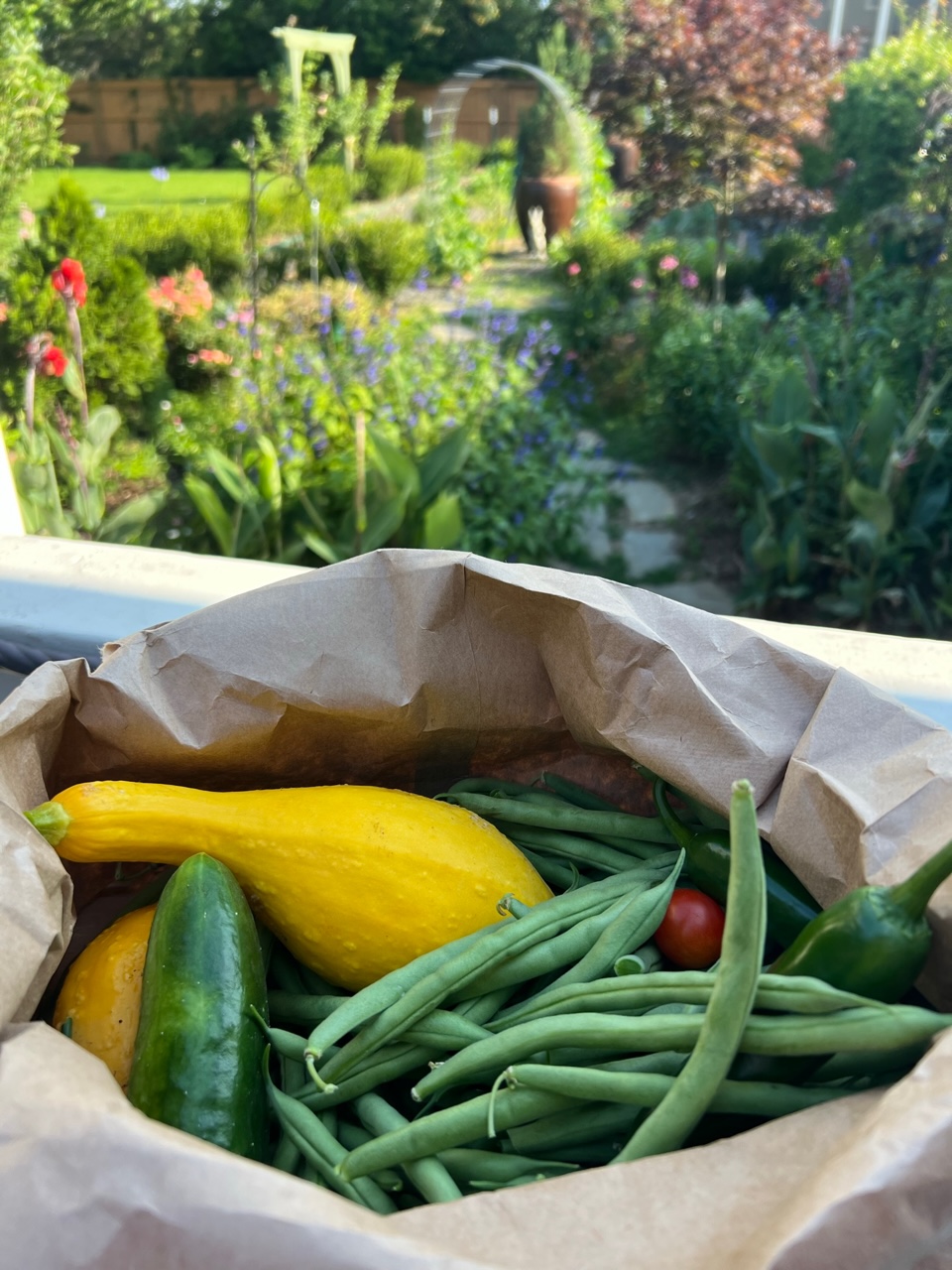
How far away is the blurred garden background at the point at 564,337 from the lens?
319 centimetres

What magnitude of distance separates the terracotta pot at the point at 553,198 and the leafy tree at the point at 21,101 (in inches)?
210

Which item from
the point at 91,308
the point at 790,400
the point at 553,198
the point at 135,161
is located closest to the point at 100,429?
the point at 91,308

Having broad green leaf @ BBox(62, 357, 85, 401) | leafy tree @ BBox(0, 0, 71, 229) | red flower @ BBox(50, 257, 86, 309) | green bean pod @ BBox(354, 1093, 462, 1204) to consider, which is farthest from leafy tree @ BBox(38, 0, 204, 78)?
green bean pod @ BBox(354, 1093, 462, 1204)

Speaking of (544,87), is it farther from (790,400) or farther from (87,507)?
(87,507)

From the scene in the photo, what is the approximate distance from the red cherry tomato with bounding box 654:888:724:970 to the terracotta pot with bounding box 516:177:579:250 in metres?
9.09

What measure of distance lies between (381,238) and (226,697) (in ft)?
25.1

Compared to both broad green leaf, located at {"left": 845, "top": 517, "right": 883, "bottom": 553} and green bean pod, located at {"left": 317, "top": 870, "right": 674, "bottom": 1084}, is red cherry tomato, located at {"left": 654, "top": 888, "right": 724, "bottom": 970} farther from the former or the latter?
broad green leaf, located at {"left": 845, "top": 517, "right": 883, "bottom": 553}

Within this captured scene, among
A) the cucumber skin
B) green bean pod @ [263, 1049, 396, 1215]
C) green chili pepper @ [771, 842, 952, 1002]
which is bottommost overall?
green bean pod @ [263, 1049, 396, 1215]

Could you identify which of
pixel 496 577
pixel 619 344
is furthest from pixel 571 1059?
pixel 619 344

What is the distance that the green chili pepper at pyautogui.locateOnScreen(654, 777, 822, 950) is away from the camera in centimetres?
90

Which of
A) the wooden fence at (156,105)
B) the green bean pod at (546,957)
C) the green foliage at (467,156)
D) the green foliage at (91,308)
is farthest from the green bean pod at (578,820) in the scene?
the wooden fence at (156,105)

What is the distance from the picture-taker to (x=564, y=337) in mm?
6406

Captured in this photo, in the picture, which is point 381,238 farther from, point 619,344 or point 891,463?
point 891,463

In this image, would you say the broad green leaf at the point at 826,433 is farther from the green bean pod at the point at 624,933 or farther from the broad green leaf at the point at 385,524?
the green bean pod at the point at 624,933
